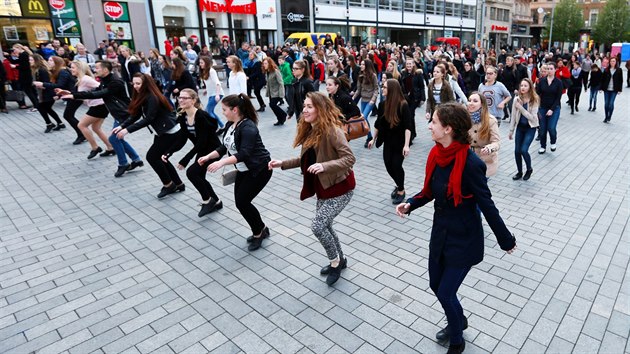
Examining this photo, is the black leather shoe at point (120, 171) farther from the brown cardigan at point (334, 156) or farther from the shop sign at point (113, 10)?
the shop sign at point (113, 10)

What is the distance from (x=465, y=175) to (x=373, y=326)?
5.46 ft

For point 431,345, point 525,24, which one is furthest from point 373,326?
point 525,24

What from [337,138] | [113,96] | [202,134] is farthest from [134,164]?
[337,138]

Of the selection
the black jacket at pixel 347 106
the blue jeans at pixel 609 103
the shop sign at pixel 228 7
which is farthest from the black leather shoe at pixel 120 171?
the shop sign at pixel 228 7

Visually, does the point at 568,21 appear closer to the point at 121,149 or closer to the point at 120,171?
the point at 121,149

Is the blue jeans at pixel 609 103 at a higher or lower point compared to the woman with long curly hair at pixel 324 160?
lower

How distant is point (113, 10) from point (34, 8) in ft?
12.5

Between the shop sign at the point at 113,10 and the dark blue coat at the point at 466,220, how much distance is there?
25.1m

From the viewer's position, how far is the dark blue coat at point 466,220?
285 centimetres

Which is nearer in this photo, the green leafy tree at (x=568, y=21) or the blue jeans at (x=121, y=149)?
the blue jeans at (x=121, y=149)

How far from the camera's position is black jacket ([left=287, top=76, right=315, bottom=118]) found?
9148mm

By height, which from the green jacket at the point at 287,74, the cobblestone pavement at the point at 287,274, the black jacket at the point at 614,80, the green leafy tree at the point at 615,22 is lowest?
the cobblestone pavement at the point at 287,274

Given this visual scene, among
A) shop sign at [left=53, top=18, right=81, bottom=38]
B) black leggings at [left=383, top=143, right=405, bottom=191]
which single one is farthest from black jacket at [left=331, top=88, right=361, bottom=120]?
shop sign at [left=53, top=18, right=81, bottom=38]

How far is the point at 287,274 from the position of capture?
462cm
